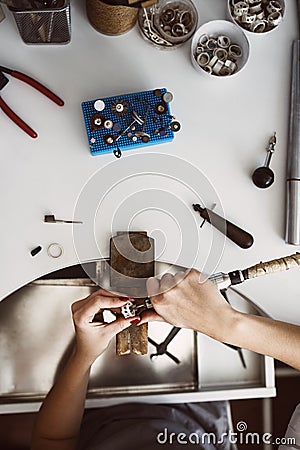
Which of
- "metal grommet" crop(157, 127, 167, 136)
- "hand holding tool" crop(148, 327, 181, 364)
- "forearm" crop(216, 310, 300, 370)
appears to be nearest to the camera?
"forearm" crop(216, 310, 300, 370)

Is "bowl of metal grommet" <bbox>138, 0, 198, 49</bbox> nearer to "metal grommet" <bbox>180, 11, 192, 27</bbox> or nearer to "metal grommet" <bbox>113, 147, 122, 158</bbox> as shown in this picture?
"metal grommet" <bbox>180, 11, 192, 27</bbox>

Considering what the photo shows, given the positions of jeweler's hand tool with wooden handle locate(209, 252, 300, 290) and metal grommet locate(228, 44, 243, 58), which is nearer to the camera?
jeweler's hand tool with wooden handle locate(209, 252, 300, 290)

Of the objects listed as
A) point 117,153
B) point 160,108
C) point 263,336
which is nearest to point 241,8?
point 160,108

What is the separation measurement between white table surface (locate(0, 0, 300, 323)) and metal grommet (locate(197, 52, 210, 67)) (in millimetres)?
20

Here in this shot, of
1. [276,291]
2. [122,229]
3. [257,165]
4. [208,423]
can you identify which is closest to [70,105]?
[122,229]

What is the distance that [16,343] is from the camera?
48.0 inches

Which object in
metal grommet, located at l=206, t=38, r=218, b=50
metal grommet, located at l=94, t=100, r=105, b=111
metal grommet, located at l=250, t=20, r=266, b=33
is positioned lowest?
metal grommet, located at l=94, t=100, r=105, b=111

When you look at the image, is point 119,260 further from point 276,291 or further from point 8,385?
point 8,385

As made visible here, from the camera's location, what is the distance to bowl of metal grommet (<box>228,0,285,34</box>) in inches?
42.6

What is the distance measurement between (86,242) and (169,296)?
0.20 m

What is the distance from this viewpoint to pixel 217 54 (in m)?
1.08

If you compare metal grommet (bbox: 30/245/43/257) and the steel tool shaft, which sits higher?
the steel tool shaft

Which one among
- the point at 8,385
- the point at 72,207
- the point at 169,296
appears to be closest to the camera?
the point at 169,296

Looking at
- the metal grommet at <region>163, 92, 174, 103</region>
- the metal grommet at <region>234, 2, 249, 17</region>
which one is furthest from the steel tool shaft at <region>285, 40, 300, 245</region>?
the metal grommet at <region>163, 92, 174, 103</region>
